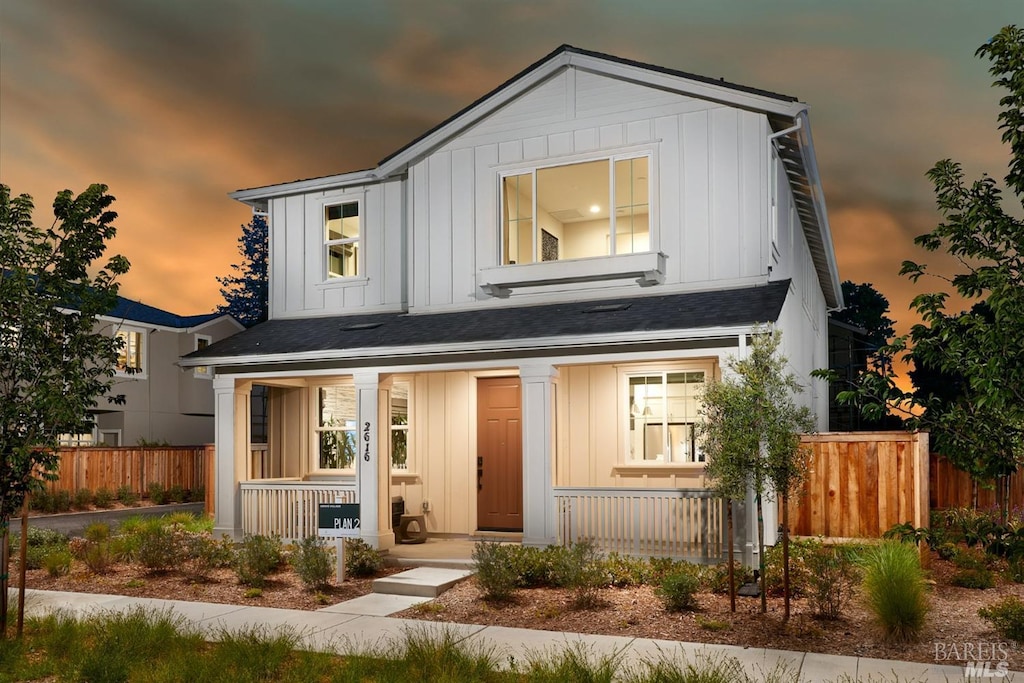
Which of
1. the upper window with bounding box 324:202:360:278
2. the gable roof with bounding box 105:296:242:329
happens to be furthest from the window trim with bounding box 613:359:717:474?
the gable roof with bounding box 105:296:242:329

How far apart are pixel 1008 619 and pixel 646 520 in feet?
15.4

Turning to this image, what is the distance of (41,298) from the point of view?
7867 millimetres

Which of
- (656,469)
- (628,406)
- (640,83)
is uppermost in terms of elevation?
(640,83)

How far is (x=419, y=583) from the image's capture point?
9.93 meters

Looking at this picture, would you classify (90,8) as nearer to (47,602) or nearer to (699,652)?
(47,602)

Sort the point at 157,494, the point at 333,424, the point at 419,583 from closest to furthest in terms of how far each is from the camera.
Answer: the point at 419,583
the point at 333,424
the point at 157,494

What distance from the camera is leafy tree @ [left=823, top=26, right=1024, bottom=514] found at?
513cm

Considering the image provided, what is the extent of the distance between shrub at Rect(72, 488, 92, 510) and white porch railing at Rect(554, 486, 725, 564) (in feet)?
53.9

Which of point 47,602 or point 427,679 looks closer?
point 427,679

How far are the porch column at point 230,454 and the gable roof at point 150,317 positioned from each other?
16.2 meters

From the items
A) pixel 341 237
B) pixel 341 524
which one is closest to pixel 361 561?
pixel 341 524

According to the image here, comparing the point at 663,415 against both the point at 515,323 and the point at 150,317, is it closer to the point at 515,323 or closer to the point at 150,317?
the point at 515,323

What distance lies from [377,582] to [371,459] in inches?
112

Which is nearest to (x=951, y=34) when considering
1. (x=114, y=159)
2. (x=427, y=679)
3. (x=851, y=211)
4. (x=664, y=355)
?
(x=851, y=211)
